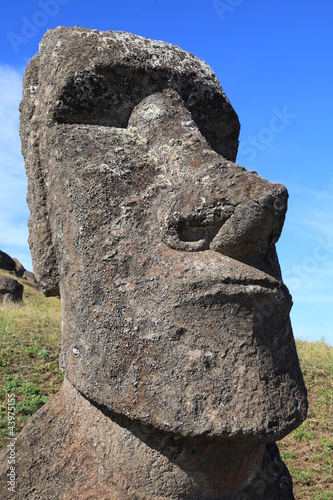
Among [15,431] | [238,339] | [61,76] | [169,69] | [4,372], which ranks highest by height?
[169,69]

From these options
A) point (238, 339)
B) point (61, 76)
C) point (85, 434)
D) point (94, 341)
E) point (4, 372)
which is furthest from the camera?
point (4, 372)

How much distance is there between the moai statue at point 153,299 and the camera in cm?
218

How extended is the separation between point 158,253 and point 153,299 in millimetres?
203

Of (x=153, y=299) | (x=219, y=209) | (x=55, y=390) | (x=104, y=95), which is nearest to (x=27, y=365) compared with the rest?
(x=55, y=390)

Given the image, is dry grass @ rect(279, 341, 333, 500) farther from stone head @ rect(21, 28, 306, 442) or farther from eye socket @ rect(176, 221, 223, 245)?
eye socket @ rect(176, 221, 223, 245)

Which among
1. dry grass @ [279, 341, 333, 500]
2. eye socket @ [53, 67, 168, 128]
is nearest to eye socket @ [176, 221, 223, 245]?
eye socket @ [53, 67, 168, 128]

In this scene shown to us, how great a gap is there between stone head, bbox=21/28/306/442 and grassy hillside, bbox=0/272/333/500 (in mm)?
3048

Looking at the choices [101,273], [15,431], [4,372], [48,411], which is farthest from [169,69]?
[4,372]

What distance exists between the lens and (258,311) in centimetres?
227

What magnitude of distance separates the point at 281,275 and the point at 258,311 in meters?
0.41

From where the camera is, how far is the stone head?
7.10 ft

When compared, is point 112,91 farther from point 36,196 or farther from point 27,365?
point 27,365

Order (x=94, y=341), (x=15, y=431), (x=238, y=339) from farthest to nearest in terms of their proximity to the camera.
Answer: (x=15, y=431) → (x=94, y=341) → (x=238, y=339)

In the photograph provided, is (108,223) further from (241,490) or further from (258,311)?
(241,490)
